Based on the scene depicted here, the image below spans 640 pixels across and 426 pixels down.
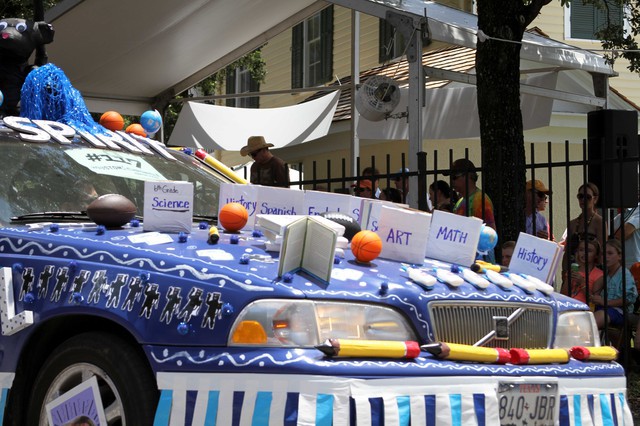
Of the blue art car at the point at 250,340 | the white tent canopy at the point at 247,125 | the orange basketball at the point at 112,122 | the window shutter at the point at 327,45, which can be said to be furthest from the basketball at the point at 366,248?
the window shutter at the point at 327,45

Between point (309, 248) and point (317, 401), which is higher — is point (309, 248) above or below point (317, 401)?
above

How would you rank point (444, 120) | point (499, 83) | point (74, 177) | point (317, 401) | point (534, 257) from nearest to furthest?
point (317, 401)
point (74, 177)
point (534, 257)
point (499, 83)
point (444, 120)

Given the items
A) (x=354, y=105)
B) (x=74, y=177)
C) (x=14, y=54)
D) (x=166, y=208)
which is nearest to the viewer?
(x=166, y=208)

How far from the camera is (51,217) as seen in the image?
15.8 ft

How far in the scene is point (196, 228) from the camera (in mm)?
4875

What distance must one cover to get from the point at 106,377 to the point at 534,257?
242 centimetres

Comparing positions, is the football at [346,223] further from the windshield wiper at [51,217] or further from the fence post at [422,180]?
the fence post at [422,180]

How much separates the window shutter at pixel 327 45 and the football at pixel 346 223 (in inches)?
678

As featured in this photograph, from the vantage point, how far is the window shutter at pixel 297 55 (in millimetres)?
23391

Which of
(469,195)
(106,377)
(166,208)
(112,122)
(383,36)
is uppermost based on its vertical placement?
(383,36)

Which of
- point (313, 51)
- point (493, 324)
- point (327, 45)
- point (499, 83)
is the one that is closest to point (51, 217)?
point (493, 324)

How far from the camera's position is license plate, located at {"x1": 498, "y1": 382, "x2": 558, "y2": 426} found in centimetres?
417

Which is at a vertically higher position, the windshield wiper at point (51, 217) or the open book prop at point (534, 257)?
the windshield wiper at point (51, 217)

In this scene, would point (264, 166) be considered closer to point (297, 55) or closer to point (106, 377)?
point (106, 377)
